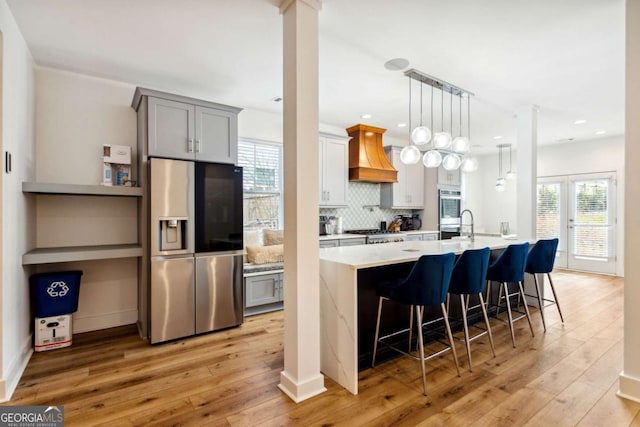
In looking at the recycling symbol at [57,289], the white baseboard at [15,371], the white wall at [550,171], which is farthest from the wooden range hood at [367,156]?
the white baseboard at [15,371]

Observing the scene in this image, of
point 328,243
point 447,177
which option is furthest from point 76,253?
point 447,177

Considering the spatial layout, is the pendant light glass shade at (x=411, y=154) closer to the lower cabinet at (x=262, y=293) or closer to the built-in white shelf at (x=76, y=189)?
the lower cabinet at (x=262, y=293)

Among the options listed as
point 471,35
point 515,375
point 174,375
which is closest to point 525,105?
point 471,35

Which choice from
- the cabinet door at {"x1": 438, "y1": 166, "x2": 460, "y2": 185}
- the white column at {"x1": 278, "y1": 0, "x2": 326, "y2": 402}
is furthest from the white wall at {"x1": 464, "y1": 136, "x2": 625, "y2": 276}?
the white column at {"x1": 278, "y1": 0, "x2": 326, "y2": 402}

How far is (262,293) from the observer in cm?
407

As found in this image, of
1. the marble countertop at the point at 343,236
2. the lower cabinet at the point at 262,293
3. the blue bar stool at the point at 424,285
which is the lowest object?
the lower cabinet at the point at 262,293

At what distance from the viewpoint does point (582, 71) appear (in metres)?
3.40

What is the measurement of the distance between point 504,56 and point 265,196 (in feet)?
10.8

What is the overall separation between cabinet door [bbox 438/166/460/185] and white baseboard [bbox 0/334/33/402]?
629 centimetres

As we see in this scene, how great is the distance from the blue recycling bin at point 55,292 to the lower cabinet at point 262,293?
5.44 ft

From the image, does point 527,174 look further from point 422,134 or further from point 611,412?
point 611,412

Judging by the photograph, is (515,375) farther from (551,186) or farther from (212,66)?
(551,186)

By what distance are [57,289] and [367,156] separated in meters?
4.42

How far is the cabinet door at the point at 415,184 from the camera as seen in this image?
638 cm
